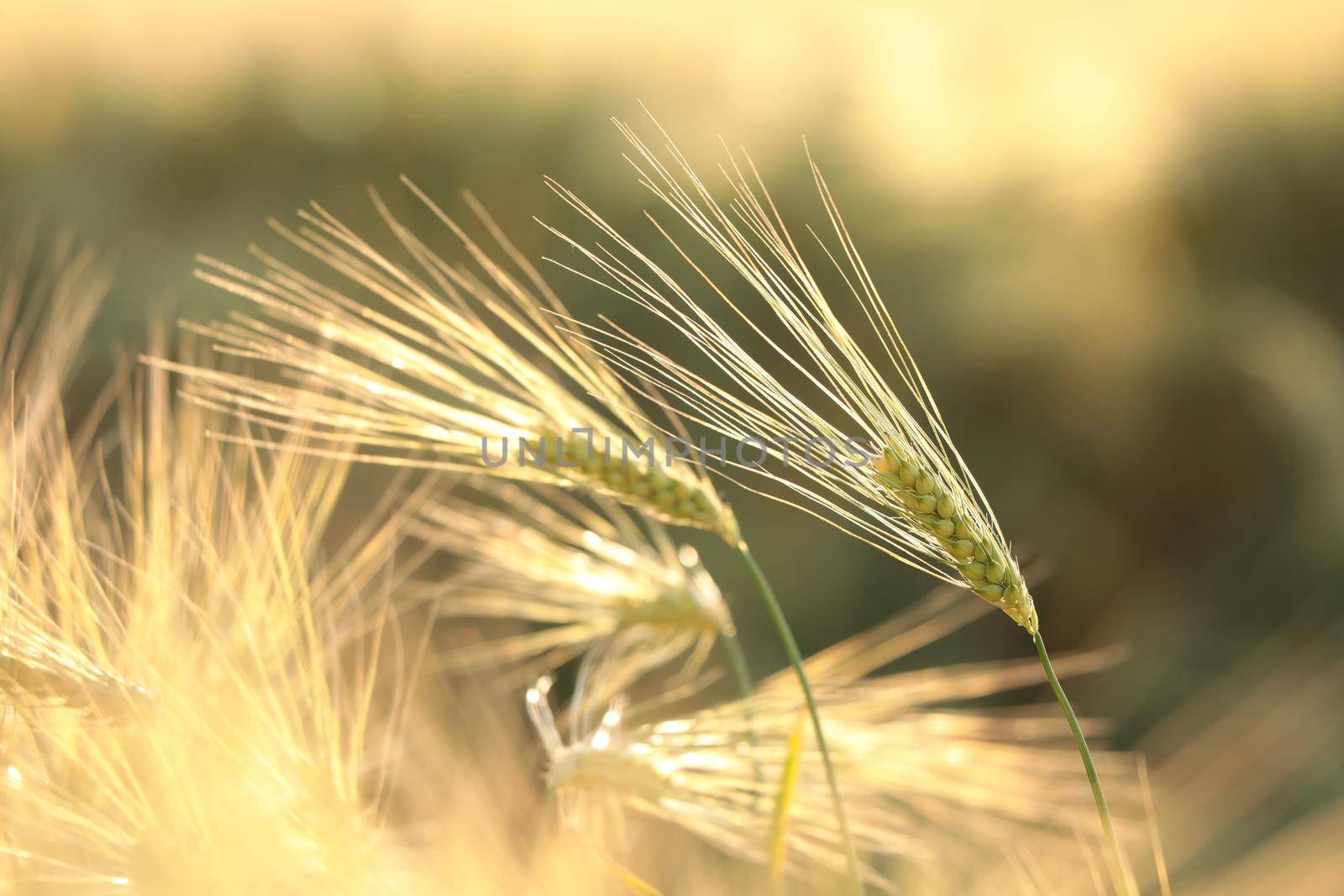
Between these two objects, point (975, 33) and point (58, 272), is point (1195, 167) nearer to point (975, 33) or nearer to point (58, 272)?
point (975, 33)

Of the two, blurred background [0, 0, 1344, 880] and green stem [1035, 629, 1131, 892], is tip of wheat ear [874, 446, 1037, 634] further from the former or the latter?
blurred background [0, 0, 1344, 880]

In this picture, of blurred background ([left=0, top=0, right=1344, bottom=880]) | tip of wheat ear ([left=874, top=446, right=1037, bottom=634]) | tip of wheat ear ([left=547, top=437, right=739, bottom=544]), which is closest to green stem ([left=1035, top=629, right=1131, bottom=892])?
tip of wheat ear ([left=874, top=446, right=1037, bottom=634])

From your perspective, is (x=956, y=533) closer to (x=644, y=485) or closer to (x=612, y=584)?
(x=644, y=485)

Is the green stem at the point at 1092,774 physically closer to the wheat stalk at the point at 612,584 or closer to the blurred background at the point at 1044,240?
the wheat stalk at the point at 612,584

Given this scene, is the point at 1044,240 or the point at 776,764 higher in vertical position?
the point at 1044,240

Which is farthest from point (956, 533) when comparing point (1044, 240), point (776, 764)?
point (1044, 240)

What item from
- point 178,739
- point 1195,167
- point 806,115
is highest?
point 1195,167

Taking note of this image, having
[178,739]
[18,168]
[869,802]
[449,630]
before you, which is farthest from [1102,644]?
[18,168]

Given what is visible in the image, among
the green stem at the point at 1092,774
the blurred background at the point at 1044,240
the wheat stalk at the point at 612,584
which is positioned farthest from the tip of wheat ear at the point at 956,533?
the blurred background at the point at 1044,240
